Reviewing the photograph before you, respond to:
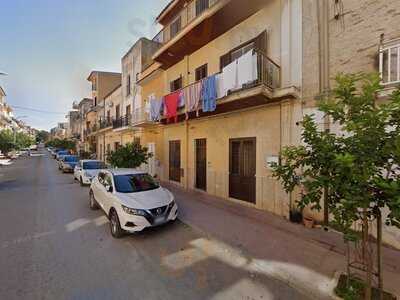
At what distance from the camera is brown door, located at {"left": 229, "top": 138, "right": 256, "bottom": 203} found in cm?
830

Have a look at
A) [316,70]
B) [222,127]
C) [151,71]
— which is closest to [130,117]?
[151,71]

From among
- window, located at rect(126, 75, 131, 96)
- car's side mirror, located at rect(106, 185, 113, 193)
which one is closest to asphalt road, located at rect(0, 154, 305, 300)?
car's side mirror, located at rect(106, 185, 113, 193)

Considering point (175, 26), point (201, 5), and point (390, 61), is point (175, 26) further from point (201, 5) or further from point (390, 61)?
point (390, 61)

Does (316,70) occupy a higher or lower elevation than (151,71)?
lower

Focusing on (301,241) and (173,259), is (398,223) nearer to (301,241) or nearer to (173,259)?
(301,241)

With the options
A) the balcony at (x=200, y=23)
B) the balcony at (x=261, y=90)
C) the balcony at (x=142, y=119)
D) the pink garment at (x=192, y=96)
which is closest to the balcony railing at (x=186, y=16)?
the balcony at (x=200, y=23)

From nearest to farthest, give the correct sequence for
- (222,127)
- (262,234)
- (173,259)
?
(173,259) → (262,234) → (222,127)

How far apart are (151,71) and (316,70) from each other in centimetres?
1077

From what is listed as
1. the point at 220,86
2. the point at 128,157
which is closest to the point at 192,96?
the point at 220,86

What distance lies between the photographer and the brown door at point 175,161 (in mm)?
12703

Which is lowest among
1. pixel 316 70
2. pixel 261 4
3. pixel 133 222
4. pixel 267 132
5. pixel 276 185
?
pixel 133 222

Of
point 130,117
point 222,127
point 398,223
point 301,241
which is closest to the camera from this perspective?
point 398,223

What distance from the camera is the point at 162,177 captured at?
1431cm

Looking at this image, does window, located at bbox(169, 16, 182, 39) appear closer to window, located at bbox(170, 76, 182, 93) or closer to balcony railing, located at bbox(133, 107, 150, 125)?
window, located at bbox(170, 76, 182, 93)
